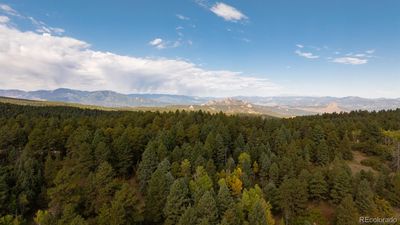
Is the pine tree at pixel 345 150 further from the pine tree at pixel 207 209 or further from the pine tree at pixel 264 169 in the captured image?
the pine tree at pixel 207 209

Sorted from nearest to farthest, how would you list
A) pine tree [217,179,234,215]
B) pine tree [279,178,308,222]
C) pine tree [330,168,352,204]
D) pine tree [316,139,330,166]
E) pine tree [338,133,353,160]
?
pine tree [217,179,234,215] → pine tree [279,178,308,222] → pine tree [330,168,352,204] → pine tree [316,139,330,166] → pine tree [338,133,353,160]

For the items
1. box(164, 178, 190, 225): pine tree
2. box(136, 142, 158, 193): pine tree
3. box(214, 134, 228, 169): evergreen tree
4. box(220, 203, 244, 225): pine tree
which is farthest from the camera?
box(214, 134, 228, 169): evergreen tree

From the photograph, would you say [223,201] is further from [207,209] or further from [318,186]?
[318,186]

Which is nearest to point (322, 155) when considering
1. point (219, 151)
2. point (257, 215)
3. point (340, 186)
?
point (340, 186)

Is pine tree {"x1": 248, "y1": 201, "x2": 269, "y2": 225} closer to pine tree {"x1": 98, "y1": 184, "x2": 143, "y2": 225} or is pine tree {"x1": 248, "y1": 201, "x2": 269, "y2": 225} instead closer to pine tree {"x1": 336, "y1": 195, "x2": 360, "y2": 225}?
pine tree {"x1": 336, "y1": 195, "x2": 360, "y2": 225}

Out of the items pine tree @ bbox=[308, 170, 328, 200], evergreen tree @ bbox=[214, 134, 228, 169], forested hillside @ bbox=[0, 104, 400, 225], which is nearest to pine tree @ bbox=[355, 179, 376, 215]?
forested hillside @ bbox=[0, 104, 400, 225]

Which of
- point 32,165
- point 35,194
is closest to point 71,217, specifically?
point 35,194

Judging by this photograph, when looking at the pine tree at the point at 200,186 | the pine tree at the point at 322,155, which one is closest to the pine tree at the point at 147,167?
the pine tree at the point at 200,186
